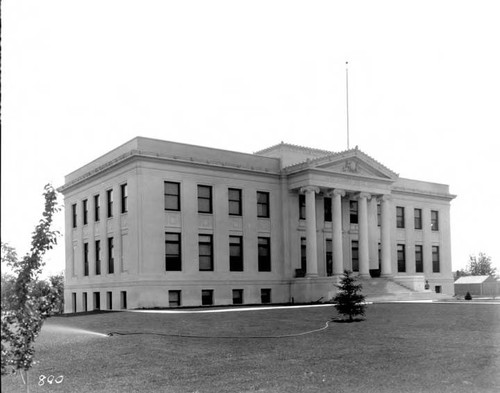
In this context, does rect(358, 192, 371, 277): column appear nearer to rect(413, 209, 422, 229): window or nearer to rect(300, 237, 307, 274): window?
rect(300, 237, 307, 274): window

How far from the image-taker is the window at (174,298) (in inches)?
1517

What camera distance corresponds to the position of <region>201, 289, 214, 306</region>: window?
3997 cm

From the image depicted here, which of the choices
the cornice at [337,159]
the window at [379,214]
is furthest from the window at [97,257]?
the window at [379,214]

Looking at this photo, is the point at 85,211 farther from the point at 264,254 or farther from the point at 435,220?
the point at 435,220

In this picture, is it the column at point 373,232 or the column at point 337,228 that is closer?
the column at point 337,228

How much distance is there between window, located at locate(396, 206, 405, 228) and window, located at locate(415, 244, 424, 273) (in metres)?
2.75

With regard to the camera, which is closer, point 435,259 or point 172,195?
point 172,195

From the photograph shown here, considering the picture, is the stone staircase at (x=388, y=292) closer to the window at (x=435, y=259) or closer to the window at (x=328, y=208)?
the window at (x=328, y=208)

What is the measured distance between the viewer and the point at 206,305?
39.5 meters

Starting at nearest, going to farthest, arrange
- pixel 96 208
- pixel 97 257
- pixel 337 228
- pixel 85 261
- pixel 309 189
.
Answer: pixel 309 189, pixel 97 257, pixel 96 208, pixel 337 228, pixel 85 261

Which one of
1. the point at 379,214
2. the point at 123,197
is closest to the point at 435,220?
the point at 379,214

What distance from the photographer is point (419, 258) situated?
54.0 meters

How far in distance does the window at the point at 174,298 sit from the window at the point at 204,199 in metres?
5.51

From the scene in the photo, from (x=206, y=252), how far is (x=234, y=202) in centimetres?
408
